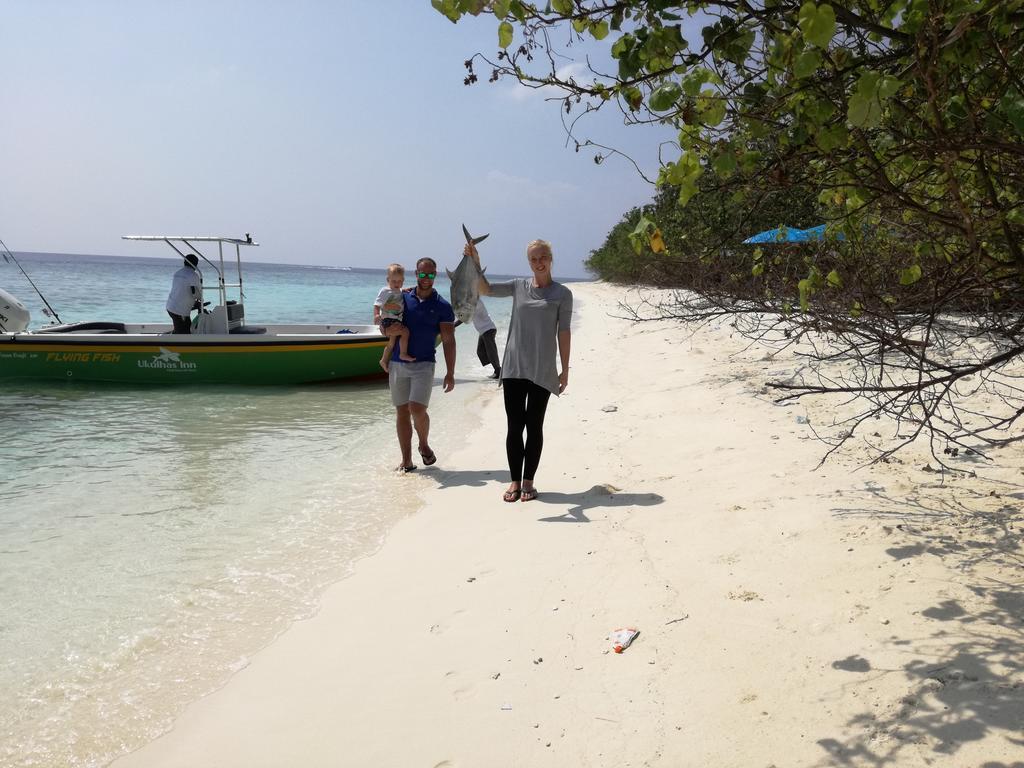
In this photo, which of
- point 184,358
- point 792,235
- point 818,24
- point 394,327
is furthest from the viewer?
point 184,358

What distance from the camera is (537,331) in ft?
16.2

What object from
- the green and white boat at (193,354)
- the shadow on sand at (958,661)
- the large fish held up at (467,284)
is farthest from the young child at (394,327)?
the green and white boat at (193,354)

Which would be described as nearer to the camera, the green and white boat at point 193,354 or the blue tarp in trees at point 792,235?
the blue tarp in trees at point 792,235

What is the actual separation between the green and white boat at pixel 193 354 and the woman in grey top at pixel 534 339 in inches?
273

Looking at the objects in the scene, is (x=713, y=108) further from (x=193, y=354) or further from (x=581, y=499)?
(x=193, y=354)

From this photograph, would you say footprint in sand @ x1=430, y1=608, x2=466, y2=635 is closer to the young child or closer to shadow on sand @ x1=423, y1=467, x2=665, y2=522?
shadow on sand @ x1=423, y1=467, x2=665, y2=522

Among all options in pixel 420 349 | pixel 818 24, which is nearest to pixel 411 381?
pixel 420 349

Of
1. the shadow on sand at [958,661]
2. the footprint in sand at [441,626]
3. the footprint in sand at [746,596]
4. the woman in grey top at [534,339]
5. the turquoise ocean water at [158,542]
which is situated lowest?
the turquoise ocean water at [158,542]

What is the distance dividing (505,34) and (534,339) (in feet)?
9.12

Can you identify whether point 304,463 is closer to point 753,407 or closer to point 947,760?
point 753,407

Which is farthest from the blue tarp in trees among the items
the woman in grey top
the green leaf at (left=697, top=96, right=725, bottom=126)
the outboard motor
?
the outboard motor

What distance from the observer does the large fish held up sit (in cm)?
484

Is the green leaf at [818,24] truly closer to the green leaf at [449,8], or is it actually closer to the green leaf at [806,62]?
the green leaf at [806,62]

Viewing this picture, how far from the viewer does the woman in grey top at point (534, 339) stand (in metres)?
4.93
